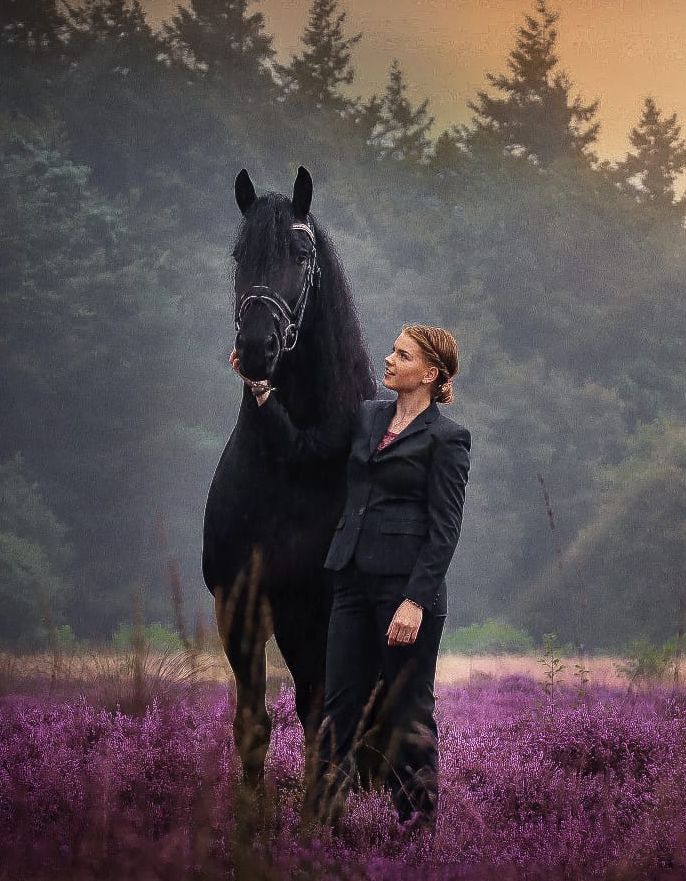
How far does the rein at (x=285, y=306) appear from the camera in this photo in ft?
14.4

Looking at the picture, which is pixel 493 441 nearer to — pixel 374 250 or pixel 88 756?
pixel 374 250

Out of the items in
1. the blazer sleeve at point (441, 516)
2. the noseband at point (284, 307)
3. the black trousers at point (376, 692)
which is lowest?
the black trousers at point (376, 692)

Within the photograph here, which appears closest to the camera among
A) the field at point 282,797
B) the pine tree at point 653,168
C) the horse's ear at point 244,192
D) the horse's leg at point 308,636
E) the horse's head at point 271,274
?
the field at point 282,797

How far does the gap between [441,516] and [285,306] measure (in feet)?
3.14

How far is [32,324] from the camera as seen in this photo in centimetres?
2281

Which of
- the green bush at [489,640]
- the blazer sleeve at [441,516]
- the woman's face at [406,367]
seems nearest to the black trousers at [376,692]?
the blazer sleeve at [441,516]

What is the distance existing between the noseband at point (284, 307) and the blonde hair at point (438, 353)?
1.40 feet

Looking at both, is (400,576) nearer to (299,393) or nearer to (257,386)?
(257,386)

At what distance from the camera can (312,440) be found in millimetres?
4703

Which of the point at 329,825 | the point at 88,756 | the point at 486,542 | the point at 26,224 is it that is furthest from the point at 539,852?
the point at 486,542

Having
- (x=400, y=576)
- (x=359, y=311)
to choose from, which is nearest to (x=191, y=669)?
(x=400, y=576)

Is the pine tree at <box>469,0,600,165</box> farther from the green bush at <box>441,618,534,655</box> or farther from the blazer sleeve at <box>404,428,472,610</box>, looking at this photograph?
the blazer sleeve at <box>404,428,472,610</box>

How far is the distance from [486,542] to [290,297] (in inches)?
885

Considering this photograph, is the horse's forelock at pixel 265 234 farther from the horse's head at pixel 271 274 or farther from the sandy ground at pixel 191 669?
the sandy ground at pixel 191 669
